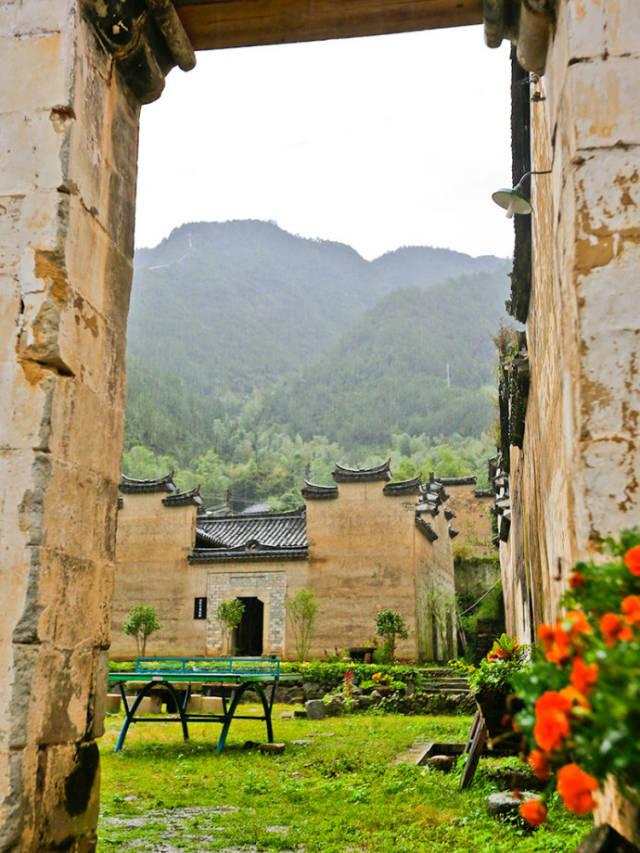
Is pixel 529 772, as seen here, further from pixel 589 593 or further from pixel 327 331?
pixel 327 331

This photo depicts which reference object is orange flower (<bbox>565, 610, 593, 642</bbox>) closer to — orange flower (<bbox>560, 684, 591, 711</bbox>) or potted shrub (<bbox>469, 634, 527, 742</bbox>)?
orange flower (<bbox>560, 684, 591, 711</bbox>)

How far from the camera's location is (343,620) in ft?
77.4

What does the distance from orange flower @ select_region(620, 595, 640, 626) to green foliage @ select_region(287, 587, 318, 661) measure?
71.8 ft

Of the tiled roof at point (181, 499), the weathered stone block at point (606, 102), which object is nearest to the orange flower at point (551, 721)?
the weathered stone block at point (606, 102)

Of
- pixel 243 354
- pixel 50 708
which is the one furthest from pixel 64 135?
pixel 243 354

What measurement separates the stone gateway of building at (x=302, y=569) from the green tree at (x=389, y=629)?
4.47 feet

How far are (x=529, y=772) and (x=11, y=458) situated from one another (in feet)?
15.9

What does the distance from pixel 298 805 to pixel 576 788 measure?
490 centimetres

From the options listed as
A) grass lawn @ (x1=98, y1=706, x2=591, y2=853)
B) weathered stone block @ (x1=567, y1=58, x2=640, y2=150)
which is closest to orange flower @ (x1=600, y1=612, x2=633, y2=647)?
weathered stone block @ (x1=567, y1=58, x2=640, y2=150)

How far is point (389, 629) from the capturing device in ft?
69.6

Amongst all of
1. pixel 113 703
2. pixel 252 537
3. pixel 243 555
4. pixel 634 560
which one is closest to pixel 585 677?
pixel 634 560

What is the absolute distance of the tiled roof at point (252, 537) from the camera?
25031mm

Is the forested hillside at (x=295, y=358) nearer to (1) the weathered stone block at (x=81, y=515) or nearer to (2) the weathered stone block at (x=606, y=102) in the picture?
(1) the weathered stone block at (x=81, y=515)

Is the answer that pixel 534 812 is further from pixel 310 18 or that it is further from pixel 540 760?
pixel 310 18
